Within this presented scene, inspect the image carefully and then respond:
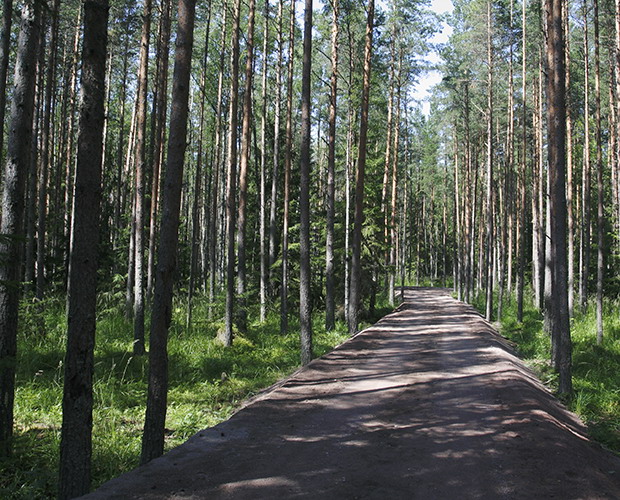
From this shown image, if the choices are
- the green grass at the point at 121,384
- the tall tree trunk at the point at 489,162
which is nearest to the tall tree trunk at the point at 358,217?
the green grass at the point at 121,384

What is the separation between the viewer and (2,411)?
5.96 m

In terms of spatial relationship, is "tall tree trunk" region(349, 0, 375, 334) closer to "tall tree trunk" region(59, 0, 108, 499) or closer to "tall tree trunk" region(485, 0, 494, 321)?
"tall tree trunk" region(485, 0, 494, 321)

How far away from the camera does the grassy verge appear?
8.16 meters

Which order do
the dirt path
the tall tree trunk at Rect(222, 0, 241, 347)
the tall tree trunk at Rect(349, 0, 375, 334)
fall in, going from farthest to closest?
the tall tree trunk at Rect(349, 0, 375, 334) < the tall tree trunk at Rect(222, 0, 241, 347) < the dirt path

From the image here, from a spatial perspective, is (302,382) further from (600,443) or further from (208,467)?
(600,443)

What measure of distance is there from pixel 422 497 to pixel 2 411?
513 centimetres

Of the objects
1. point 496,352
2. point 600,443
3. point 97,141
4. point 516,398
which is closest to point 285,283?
point 496,352

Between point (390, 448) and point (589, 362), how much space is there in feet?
34.0

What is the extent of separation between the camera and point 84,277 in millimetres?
4660

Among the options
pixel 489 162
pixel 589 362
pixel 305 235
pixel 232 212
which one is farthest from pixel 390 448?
pixel 489 162

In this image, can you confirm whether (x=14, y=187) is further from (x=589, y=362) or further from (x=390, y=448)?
(x=589, y=362)

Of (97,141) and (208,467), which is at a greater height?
(97,141)

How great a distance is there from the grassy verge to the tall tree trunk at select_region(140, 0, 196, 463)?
20.3 feet

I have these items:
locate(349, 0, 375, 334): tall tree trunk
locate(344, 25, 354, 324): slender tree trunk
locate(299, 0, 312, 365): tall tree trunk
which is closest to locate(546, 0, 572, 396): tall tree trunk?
locate(299, 0, 312, 365): tall tree trunk
